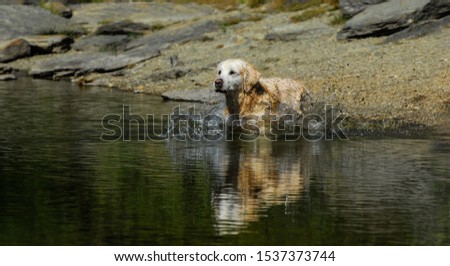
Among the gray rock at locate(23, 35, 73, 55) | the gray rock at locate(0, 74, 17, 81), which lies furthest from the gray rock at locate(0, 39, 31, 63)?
the gray rock at locate(0, 74, 17, 81)

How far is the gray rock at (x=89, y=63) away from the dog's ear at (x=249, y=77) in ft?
47.1

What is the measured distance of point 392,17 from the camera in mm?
29812

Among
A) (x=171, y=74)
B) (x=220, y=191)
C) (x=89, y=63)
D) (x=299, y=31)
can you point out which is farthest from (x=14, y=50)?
(x=220, y=191)

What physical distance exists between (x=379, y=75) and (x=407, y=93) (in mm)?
2358

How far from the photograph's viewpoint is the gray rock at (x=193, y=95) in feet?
80.8

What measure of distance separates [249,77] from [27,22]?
87.4ft

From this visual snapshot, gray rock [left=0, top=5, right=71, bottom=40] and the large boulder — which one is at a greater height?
gray rock [left=0, top=5, right=71, bottom=40]

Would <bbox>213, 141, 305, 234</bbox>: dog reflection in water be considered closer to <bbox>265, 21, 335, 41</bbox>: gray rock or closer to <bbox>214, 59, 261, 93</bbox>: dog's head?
<bbox>214, 59, 261, 93</bbox>: dog's head

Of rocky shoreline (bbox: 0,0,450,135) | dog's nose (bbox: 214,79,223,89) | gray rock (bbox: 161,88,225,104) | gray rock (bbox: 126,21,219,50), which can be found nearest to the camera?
dog's nose (bbox: 214,79,223,89)

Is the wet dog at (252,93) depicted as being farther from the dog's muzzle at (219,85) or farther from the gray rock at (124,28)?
the gray rock at (124,28)

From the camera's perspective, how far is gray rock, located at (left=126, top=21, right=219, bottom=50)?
3703cm

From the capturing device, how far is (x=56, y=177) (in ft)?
43.5

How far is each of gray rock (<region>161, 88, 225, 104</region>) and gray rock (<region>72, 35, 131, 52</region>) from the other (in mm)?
13348

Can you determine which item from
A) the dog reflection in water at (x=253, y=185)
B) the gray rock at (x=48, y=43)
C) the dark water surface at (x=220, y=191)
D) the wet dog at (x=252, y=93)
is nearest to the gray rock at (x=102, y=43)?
the gray rock at (x=48, y=43)
